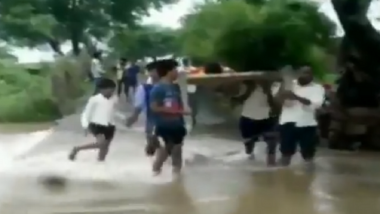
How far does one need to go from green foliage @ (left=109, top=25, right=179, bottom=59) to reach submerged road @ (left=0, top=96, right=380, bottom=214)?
25.7 feet

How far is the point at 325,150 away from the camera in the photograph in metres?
13.4

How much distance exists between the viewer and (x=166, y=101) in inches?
351

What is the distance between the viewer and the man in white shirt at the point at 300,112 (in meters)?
9.80

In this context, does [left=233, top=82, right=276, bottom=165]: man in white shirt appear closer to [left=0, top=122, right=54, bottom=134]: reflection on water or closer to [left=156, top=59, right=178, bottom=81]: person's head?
[left=156, top=59, right=178, bottom=81]: person's head

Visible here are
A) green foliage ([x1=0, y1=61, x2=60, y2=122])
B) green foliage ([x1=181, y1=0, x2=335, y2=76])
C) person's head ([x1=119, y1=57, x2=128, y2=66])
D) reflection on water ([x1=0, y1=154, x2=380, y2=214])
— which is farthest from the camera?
green foliage ([x1=0, y1=61, x2=60, y2=122])

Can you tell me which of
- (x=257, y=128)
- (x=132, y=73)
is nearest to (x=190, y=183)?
(x=257, y=128)

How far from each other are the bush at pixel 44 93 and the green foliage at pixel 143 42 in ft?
4.88

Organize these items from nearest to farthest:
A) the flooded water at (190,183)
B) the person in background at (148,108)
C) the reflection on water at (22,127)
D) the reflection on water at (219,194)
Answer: the reflection on water at (219,194)
the flooded water at (190,183)
the person in background at (148,108)
the reflection on water at (22,127)

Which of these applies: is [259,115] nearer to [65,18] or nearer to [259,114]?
[259,114]

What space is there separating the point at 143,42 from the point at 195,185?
509 inches

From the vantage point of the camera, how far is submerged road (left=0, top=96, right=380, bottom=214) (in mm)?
7840

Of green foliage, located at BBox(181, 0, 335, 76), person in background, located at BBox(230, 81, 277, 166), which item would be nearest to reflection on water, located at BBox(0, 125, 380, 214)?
person in background, located at BBox(230, 81, 277, 166)

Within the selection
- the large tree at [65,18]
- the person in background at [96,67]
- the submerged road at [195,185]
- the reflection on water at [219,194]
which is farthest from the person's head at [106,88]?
the large tree at [65,18]

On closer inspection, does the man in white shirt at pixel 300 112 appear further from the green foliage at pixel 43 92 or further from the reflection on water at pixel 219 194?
the green foliage at pixel 43 92
